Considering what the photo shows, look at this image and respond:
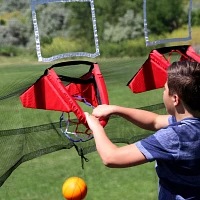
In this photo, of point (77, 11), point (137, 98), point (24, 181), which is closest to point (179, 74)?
point (77, 11)

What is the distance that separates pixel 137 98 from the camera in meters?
8.34

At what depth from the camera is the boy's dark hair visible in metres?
2.04

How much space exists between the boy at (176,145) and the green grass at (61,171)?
170 cm

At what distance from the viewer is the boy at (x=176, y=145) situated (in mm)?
2037

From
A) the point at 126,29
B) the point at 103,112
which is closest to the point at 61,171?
the point at 126,29

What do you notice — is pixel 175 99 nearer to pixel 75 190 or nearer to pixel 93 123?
pixel 93 123

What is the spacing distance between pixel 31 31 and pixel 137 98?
2918 millimetres

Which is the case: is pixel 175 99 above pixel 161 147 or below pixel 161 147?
above

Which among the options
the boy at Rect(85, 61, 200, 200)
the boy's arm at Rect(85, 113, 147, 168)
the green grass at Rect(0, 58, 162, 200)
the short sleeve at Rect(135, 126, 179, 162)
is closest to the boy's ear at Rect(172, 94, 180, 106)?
the boy at Rect(85, 61, 200, 200)

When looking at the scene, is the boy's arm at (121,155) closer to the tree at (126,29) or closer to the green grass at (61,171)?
the green grass at (61,171)

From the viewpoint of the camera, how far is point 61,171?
5.30 metres

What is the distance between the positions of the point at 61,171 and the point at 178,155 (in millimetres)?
3381

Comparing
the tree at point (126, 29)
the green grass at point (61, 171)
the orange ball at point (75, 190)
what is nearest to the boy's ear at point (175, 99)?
the green grass at point (61, 171)

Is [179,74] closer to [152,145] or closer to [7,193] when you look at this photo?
[152,145]
